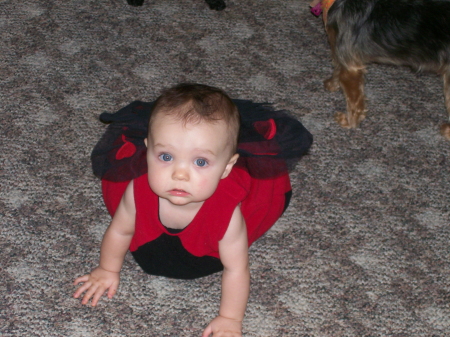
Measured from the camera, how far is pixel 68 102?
1.68 m

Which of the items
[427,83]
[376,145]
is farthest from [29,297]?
[427,83]

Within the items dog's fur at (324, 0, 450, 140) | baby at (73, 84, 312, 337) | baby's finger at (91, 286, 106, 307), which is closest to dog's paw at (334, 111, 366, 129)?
dog's fur at (324, 0, 450, 140)

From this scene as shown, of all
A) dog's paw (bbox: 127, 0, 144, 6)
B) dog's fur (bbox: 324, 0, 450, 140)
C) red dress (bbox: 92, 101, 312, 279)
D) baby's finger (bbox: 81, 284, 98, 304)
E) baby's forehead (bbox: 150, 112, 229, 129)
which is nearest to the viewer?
baby's forehead (bbox: 150, 112, 229, 129)

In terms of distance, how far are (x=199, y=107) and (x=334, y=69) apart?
94cm

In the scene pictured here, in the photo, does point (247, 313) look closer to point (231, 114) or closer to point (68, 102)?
point (231, 114)

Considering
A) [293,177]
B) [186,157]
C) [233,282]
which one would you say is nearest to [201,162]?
[186,157]

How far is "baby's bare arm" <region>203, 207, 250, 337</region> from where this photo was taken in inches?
45.8

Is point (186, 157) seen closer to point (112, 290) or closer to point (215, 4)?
point (112, 290)

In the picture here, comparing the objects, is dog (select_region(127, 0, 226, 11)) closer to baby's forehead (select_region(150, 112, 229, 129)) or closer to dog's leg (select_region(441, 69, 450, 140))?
dog's leg (select_region(441, 69, 450, 140))

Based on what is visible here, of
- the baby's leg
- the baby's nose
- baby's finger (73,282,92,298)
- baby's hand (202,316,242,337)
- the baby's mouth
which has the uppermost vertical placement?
the baby's nose

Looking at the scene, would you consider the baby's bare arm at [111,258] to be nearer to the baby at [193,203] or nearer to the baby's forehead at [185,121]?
the baby at [193,203]

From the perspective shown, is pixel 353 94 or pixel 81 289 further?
pixel 353 94

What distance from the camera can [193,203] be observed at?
3.76 ft

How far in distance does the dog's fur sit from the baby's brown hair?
0.74 meters
